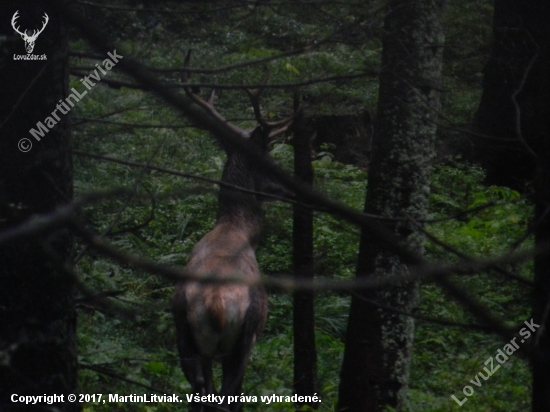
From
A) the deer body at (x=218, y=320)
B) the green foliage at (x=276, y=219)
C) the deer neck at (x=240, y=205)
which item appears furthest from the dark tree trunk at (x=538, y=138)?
the deer neck at (x=240, y=205)

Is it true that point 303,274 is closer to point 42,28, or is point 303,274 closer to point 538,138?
point 538,138

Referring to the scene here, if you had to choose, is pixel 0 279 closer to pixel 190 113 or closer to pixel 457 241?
pixel 190 113

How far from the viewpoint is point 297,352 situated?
251 inches

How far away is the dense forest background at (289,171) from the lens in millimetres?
4266

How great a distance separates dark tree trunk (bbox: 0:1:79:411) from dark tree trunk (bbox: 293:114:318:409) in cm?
271

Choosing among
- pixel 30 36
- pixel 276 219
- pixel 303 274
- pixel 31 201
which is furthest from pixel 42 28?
pixel 276 219

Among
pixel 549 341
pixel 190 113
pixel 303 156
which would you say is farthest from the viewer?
pixel 303 156

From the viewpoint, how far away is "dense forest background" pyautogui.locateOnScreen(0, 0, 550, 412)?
4.27 m

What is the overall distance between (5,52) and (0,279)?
1.10 meters

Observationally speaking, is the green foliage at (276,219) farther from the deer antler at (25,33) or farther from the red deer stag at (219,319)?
the deer antler at (25,33)

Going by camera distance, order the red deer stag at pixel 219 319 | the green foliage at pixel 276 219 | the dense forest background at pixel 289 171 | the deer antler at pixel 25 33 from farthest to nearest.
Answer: the green foliage at pixel 276 219
the red deer stag at pixel 219 319
the dense forest background at pixel 289 171
the deer antler at pixel 25 33

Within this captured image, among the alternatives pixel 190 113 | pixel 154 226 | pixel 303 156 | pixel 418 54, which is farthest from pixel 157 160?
pixel 190 113

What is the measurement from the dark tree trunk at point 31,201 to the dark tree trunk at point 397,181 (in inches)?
104

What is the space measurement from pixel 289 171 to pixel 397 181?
139 inches
